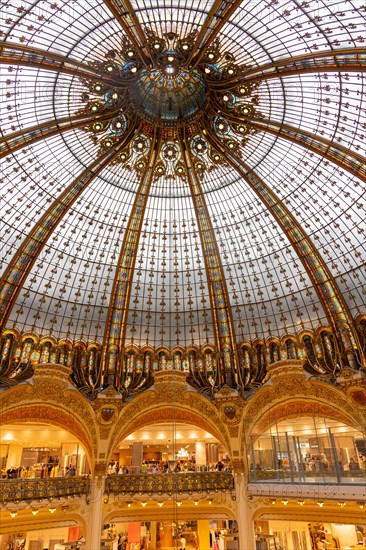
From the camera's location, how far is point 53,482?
24531 millimetres

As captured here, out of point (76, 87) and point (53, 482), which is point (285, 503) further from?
point (76, 87)

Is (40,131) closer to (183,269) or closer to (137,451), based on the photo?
(183,269)

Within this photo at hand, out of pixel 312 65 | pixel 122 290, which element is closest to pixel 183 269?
pixel 122 290

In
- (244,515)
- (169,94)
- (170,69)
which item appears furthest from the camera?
(244,515)

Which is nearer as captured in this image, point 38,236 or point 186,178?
point 38,236

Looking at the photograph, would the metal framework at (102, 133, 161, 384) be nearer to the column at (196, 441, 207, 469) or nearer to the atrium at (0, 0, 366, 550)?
the atrium at (0, 0, 366, 550)

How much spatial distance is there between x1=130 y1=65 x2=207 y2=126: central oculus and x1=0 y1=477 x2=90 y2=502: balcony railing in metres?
22.0

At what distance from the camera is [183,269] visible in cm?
3091

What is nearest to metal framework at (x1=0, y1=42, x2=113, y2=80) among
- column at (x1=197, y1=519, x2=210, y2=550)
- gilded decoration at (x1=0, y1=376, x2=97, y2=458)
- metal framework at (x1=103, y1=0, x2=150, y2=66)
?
metal framework at (x1=103, y1=0, x2=150, y2=66)

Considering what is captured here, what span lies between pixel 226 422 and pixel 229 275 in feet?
33.2

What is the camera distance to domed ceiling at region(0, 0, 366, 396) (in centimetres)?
2030

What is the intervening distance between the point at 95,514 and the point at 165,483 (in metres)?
4.54

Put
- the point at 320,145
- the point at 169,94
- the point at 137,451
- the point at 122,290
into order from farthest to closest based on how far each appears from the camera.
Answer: the point at 137,451 < the point at 122,290 < the point at 169,94 < the point at 320,145

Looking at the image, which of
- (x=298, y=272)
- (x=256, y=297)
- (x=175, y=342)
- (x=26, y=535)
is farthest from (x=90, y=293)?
(x=26, y=535)
